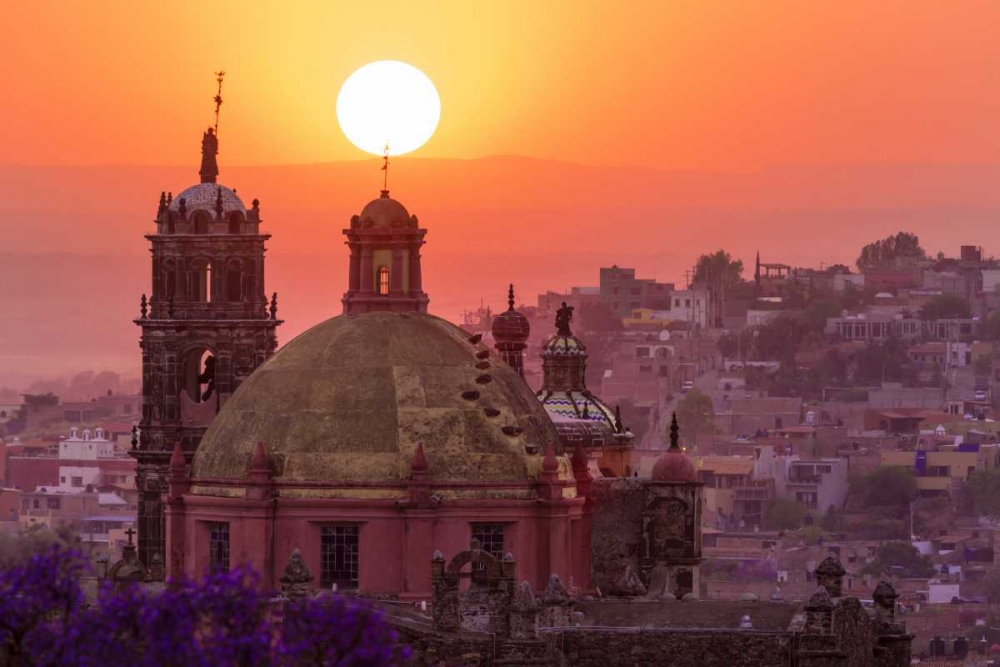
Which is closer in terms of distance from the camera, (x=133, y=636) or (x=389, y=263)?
(x=133, y=636)

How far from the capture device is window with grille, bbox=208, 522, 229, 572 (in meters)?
102

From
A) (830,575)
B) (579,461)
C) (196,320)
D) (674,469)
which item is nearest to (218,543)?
(579,461)

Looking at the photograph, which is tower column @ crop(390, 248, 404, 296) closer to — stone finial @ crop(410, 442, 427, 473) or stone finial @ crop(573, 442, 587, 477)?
stone finial @ crop(573, 442, 587, 477)

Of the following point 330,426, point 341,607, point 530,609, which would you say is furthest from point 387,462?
point 341,607

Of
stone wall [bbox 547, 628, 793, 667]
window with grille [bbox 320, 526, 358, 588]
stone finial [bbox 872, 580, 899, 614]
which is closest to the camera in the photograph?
stone wall [bbox 547, 628, 793, 667]

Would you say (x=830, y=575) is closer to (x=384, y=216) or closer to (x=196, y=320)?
(x=384, y=216)

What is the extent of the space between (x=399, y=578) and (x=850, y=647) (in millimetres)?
10904

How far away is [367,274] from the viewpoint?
106625mm

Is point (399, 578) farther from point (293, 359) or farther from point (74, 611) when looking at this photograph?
point (74, 611)

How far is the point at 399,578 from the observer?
99.8m

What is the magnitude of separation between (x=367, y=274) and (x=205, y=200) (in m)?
29.7

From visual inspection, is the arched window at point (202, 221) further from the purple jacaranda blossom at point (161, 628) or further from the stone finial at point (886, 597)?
the purple jacaranda blossom at point (161, 628)

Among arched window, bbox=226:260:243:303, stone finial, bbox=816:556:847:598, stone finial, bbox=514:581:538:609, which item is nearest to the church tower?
arched window, bbox=226:260:243:303

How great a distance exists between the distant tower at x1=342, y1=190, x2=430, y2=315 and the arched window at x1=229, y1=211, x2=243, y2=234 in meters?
28.1
